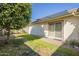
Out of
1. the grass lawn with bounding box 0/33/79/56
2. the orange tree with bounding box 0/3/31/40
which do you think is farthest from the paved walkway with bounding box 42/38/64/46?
the orange tree with bounding box 0/3/31/40

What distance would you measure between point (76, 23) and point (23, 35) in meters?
1.78

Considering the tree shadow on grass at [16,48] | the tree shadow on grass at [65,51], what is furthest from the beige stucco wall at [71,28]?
the tree shadow on grass at [16,48]

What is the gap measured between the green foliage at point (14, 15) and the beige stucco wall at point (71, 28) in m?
1.39

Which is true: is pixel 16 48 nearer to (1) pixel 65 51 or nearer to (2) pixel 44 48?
(2) pixel 44 48

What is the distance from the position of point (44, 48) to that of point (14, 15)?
1.37 m

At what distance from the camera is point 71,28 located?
6.95 metres

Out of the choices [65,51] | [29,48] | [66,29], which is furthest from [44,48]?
[66,29]

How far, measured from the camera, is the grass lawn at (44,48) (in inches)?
241

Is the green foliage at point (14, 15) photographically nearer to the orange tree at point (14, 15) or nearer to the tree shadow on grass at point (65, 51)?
the orange tree at point (14, 15)

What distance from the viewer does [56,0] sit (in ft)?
18.9

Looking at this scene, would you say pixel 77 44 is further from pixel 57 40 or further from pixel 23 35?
pixel 23 35

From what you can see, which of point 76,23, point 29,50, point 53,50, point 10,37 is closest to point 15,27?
point 10,37

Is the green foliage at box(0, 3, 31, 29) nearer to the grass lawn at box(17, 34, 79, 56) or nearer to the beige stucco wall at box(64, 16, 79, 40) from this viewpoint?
the grass lawn at box(17, 34, 79, 56)

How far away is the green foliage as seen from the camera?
6242 mm
